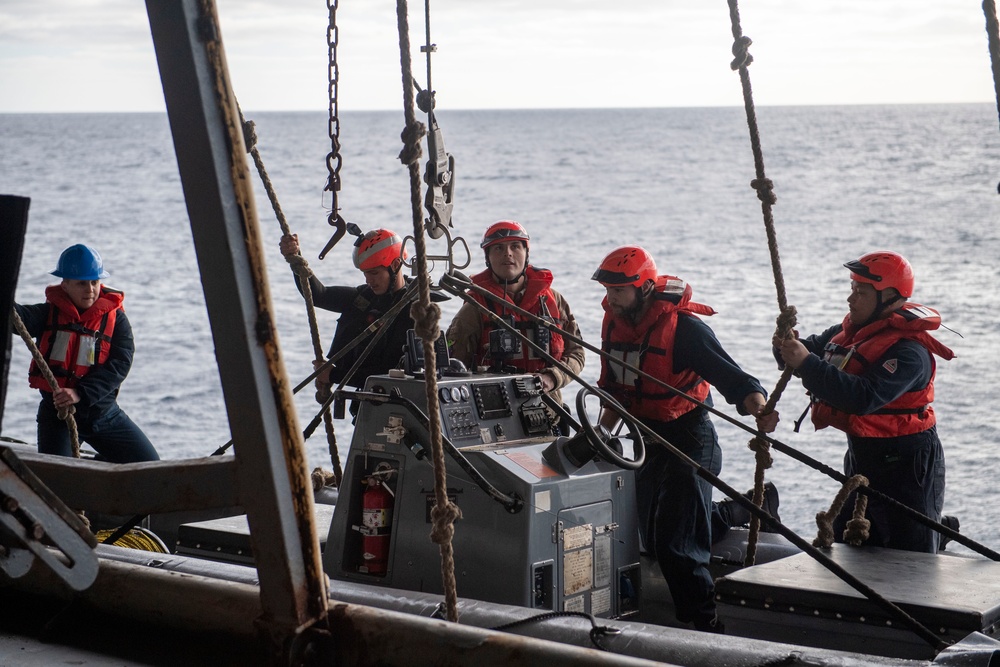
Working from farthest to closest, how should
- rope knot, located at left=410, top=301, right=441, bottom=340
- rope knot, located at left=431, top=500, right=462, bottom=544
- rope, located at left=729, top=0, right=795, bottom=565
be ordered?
1. rope, located at left=729, top=0, right=795, bottom=565
2. rope knot, located at left=431, top=500, right=462, bottom=544
3. rope knot, located at left=410, top=301, right=441, bottom=340

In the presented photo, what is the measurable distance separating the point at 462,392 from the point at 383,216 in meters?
33.7

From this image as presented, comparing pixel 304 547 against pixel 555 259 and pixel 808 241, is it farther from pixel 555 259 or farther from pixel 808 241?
pixel 808 241

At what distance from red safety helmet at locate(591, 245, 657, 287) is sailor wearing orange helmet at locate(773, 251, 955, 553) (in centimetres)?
75

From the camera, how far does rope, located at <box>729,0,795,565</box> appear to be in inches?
142

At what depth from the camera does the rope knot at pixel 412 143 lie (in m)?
2.71

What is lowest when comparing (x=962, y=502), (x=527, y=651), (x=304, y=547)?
(x=962, y=502)

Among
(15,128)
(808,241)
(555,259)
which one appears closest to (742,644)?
(555,259)

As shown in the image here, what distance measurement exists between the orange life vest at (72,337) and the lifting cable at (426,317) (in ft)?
13.0

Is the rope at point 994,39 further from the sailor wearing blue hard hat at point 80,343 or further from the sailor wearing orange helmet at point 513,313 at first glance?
the sailor wearing blue hard hat at point 80,343

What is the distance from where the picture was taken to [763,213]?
3791mm

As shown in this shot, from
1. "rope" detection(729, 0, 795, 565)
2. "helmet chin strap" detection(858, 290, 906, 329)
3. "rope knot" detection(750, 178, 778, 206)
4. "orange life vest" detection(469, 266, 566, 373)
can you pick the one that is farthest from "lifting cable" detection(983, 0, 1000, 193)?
"orange life vest" detection(469, 266, 566, 373)

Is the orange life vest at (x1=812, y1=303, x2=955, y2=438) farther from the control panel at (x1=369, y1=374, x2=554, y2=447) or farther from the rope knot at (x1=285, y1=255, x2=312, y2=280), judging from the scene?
the rope knot at (x1=285, y1=255, x2=312, y2=280)

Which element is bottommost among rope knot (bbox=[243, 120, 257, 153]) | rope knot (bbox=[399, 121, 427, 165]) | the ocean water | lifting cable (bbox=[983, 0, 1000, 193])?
the ocean water

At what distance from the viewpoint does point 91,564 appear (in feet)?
7.65
